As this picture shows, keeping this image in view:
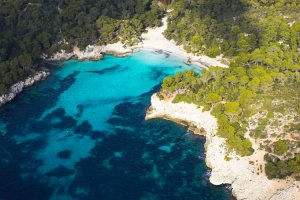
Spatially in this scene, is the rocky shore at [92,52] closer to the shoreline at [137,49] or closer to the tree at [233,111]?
the shoreline at [137,49]

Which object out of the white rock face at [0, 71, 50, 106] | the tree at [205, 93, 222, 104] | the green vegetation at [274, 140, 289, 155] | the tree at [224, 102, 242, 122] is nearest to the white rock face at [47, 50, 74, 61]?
the white rock face at [0, 71, 50, 106]

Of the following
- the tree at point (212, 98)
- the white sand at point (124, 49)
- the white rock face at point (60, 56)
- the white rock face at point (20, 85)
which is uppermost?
the tree at point (212, 98)

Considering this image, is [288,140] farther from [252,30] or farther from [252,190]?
[252,30]

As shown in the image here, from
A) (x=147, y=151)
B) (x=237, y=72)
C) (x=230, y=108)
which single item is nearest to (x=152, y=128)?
(x=147, y=151)

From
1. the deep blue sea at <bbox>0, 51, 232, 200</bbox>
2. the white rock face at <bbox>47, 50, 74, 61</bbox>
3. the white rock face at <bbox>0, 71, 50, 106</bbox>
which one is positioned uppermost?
the white rock face at <bbox>47, 50, 74, 61</bbox>

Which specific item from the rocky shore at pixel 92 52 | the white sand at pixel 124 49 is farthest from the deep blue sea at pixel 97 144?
the rocky shore at pixel 92 52

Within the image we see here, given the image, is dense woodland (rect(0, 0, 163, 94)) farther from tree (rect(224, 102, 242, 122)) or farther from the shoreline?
tree (rect(224, 102, 242, 122))

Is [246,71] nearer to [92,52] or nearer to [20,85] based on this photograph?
[92,52]
